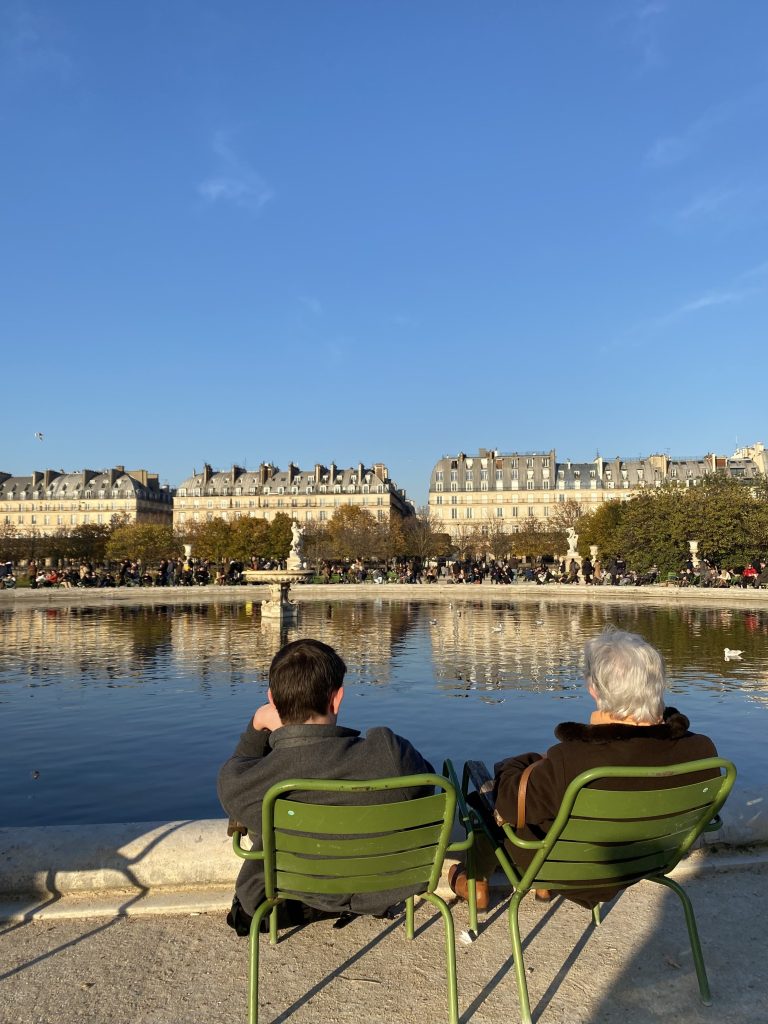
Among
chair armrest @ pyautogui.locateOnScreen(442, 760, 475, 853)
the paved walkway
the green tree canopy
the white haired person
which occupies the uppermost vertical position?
the green tree canopy

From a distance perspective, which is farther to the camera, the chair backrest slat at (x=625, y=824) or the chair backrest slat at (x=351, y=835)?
the chair backrest slat at (x=625, y=824)

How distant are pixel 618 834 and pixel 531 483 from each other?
347ft

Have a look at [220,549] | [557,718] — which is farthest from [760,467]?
[557,718]

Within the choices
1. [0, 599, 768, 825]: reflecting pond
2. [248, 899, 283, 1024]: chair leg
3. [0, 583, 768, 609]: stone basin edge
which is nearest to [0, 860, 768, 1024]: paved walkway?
[248, 899, 283, 1024]: chair leg

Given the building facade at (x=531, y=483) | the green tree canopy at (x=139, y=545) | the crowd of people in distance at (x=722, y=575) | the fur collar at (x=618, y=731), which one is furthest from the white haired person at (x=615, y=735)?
the building facade at (x=531, y=483)

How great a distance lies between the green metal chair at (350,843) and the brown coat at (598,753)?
39 cm

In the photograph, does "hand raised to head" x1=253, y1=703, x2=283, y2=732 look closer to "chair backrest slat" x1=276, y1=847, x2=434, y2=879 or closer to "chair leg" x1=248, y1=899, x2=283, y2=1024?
"chair backrest slat" x1=276, y1=847, x2=434, y2=879

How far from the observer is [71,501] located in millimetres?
118375

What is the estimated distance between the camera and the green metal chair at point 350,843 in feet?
9.19

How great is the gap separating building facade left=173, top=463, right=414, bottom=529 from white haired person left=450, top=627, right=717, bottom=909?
106 metres

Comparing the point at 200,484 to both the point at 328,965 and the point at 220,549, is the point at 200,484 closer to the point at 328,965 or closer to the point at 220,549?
the point at 220,549

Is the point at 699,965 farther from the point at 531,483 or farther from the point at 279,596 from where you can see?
the point at 531,483

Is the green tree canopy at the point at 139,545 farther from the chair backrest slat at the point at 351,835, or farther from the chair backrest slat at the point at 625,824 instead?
the chair backrest slat at the point at 625,824

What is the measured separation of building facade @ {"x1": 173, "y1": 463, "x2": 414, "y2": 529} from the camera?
111 metres
